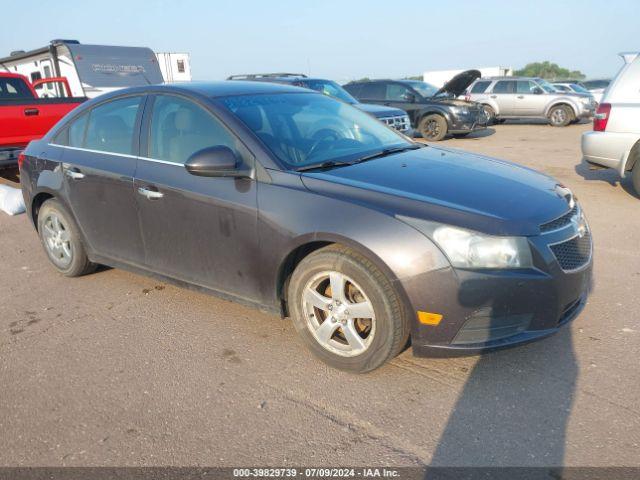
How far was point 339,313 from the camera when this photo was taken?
118 inches

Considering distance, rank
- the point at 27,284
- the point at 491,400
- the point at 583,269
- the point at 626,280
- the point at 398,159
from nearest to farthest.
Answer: the point at 491,400
the point at 583,269
the point at 398,159
the point at 626,280
the point at 27,284

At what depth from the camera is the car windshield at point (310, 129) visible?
11.2 ft

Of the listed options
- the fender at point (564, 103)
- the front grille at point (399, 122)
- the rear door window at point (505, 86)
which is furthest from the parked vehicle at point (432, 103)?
the fender at point (564, 103)

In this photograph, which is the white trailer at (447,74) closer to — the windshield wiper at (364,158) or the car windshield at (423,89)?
the car windshield at (423,89)

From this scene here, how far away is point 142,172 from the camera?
3.74m

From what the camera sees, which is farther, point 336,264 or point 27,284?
point 27,284

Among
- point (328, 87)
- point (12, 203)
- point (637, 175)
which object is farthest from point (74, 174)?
point (328, 87)

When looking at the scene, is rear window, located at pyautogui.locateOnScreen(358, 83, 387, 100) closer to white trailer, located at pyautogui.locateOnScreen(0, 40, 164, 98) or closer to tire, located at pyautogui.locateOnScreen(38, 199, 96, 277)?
white trailer, located at pyautogui.locateOnScreen(0, 40, 164, 98)

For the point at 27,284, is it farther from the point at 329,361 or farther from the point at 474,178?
the point at 474,178

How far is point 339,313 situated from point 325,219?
0.53 metres

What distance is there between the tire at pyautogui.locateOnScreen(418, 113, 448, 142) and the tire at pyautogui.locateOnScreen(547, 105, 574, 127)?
6086 millimetres

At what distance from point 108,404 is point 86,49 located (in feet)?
42.4

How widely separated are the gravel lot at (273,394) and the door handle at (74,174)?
0.96 metres

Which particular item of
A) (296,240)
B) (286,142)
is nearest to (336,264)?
(296,240)
